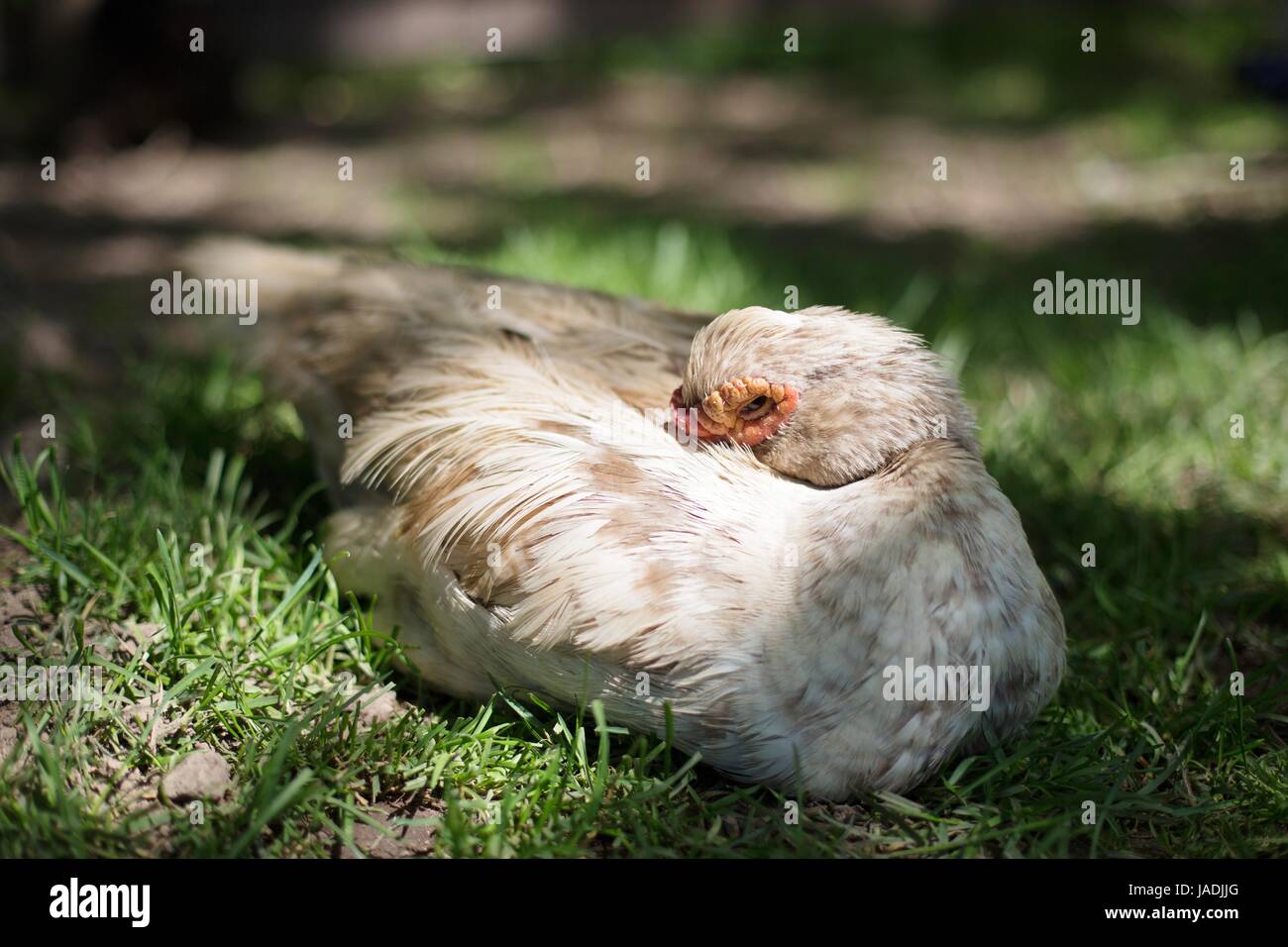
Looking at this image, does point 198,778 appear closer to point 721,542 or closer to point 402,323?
point 721,542

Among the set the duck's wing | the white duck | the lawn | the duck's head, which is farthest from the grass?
the duck's head

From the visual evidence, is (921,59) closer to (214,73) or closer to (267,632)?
(214,73)

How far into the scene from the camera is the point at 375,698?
9.05ft

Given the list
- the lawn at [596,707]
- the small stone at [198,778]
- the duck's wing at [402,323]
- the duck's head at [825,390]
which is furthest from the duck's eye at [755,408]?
the small stone at [198,778]

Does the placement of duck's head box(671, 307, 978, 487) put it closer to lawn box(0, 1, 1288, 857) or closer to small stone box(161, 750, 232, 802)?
lawn box(0, 1, 1288, 857)

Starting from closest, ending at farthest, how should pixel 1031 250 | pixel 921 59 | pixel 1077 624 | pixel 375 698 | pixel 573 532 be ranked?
pixel 573 532, pixel 375 698, pixel 1077 624, pixel 1031 250, pixel 921 59

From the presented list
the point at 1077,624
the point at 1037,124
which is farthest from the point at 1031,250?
the point at 1077,624

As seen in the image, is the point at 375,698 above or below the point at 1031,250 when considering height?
below

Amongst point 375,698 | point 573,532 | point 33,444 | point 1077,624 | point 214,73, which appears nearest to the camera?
point 573,532

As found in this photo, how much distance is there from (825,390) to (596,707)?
0.86m

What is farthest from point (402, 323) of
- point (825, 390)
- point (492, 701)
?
point (825, 390)

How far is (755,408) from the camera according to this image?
2.72 m

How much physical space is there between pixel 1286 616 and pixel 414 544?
2460 millimetres
